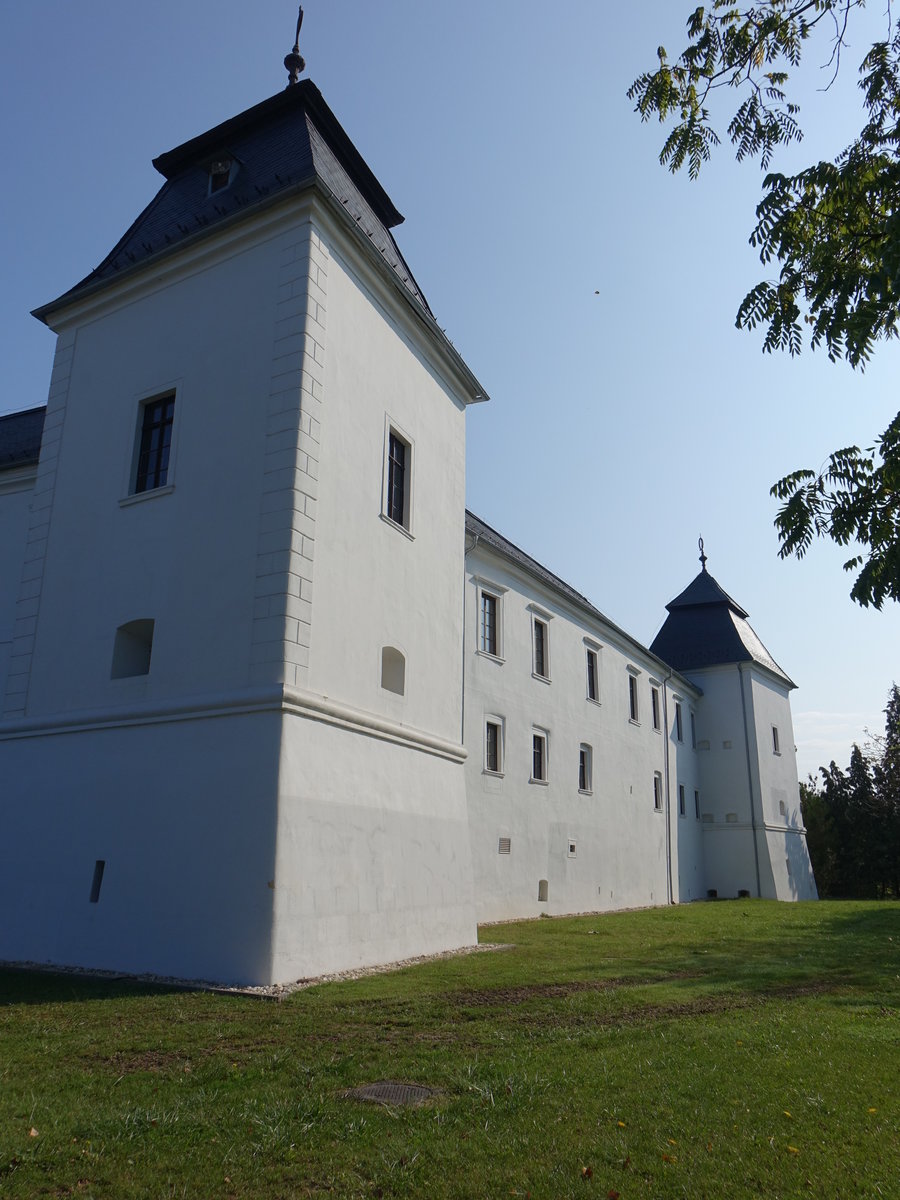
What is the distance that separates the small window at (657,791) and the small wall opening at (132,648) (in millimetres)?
22441

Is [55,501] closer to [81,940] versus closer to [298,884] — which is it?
[81,940]

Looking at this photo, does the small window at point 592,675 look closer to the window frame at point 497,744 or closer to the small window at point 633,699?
the small window at point 633,699

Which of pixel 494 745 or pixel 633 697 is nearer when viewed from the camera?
pixel 494 745

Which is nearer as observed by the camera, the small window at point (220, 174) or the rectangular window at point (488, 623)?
the small window at point (220, 174)

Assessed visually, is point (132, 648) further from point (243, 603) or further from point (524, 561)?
point (524, 561)

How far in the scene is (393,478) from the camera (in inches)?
606

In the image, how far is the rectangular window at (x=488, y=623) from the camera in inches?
837

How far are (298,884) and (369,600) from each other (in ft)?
14.9

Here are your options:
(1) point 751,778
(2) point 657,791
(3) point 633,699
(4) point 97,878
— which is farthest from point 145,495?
(1) point 751,778

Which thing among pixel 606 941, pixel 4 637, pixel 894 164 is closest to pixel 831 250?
pixel 894 164

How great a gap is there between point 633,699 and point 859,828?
2054cm

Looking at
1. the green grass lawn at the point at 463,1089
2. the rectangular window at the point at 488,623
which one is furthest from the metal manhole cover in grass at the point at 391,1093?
the rectangular window at the point at 488,623

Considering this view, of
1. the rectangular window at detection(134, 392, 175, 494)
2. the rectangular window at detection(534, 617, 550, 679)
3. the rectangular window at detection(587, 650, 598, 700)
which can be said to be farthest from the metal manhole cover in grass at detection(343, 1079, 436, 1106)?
the rectangular window at detection(587, 650, 598, 700)

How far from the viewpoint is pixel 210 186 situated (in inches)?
607
